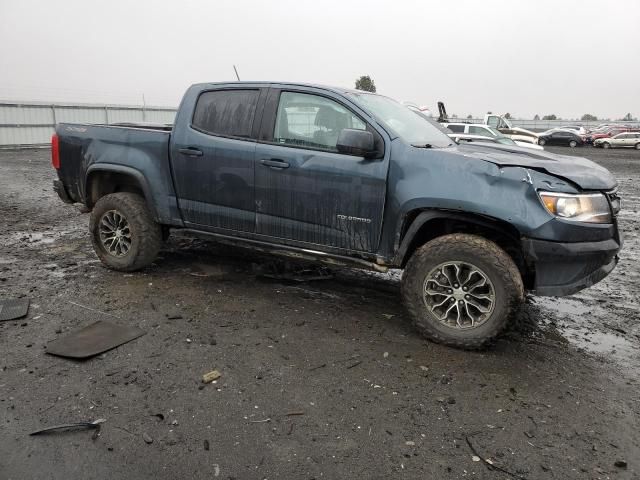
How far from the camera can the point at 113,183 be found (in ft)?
17.5

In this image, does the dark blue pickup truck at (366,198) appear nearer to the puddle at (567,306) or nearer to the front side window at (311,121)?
the front side window at (311,121)

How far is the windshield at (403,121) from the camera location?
411 centimetres

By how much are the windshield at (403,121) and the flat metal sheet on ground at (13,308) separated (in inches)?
128

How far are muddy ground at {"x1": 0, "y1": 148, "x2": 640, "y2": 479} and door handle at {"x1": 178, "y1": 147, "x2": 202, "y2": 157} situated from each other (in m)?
1.27

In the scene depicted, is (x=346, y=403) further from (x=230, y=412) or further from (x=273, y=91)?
(x=273, y=91)

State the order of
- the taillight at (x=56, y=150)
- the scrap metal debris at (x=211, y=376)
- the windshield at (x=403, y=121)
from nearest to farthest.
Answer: the scrap metal debris at (x=211, y=376) → the windshield at (x=403, y=121) → the taillight at (x=56, y=150)

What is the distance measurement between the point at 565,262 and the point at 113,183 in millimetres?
4313

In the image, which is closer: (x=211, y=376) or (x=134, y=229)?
(x=211, y=376)

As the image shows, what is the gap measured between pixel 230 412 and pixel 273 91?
9.03ft

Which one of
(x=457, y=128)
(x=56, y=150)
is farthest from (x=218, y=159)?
(x=457, y=128)

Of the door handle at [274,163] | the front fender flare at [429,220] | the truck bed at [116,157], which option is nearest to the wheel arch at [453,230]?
the front fender flare at [429,220]

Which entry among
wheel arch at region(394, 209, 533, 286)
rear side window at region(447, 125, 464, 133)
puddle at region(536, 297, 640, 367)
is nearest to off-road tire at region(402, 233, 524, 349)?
wheel arch at region(394, 209, 533, 286)

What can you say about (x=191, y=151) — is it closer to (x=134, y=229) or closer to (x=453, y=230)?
(x=134, y=229)

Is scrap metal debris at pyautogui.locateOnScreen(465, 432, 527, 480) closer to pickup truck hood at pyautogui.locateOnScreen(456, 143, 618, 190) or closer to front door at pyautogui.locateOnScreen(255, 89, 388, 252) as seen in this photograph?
front door at pyautogui.locateOnScreen(255, 89, 388, 252)
